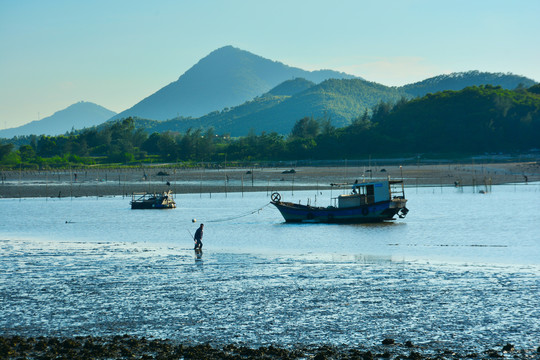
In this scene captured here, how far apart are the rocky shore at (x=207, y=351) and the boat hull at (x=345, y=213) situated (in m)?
32.7

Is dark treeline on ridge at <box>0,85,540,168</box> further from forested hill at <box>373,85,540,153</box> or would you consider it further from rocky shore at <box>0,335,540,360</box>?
rocky shore at <box>0,335,540,360</box>

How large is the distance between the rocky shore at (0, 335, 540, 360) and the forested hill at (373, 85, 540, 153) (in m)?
143

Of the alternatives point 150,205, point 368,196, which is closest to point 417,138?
point 150,205

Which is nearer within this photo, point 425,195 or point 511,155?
point 425,195

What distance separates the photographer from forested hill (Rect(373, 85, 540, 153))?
154 m

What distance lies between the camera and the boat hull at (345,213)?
4909cm

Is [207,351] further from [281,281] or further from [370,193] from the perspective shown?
[370,193]

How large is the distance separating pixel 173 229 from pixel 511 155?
115937mm

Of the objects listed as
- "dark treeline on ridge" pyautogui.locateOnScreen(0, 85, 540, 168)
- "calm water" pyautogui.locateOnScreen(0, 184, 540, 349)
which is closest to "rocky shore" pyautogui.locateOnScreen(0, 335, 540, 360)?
"calm water" pyautogui.locateOnScreen(0, 184, 540, 349)

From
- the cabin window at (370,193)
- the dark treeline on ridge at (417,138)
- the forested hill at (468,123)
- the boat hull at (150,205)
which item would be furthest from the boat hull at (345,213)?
the forested hill at (468,123)

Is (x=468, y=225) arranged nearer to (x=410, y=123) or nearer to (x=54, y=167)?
(x=410, y=123)

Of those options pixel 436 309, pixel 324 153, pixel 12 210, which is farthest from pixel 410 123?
pixel 436 309

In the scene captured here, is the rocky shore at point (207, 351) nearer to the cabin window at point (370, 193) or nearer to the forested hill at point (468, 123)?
the cabin window at point (370, 193)

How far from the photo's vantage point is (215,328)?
18.4 metres
